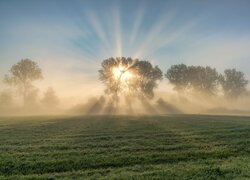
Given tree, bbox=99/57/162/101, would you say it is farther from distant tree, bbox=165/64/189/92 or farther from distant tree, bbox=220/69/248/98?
distant tree, bbox=220/69/248/98

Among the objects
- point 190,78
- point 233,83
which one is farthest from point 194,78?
point 233,83

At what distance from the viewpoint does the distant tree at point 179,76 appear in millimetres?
131875

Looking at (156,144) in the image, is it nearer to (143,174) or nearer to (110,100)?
(143,174)

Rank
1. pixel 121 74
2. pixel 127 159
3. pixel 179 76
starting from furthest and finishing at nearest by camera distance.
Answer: pixel 179 76
pixel 121 74
pixel 127 159

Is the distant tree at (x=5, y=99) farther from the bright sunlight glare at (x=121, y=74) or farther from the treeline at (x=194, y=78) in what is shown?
the treeline at (x=194, y=78)

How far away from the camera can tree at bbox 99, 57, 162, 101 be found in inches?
4345

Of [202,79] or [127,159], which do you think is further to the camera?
[202,79]

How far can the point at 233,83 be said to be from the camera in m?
142

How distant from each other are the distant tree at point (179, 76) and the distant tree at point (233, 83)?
68.3 feet

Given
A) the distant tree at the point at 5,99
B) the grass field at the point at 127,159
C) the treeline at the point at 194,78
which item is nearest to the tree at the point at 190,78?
the treeline at the point at 194,78

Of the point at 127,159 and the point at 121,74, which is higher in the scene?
the point at 121,74

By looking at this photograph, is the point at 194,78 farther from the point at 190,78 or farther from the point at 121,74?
the point at 121,74

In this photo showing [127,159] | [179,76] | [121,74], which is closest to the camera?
[127,159]

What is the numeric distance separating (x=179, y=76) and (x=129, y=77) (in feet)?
97.2
